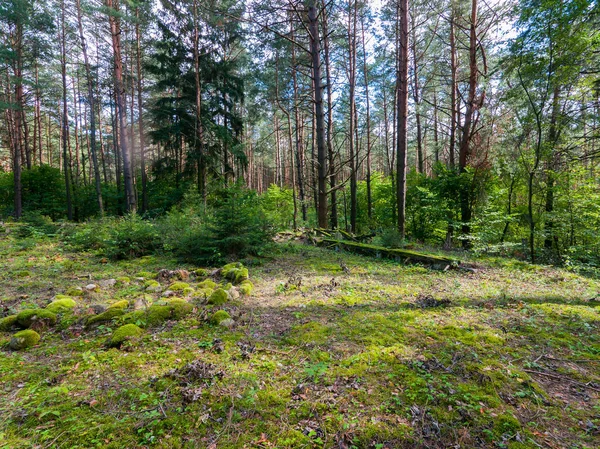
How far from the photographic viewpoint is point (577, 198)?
8.08m

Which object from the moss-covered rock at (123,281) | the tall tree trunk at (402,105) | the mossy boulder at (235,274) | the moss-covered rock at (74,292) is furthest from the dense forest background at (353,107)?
the moss-covered rock at (74,292)

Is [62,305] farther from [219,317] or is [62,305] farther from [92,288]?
[219,317]

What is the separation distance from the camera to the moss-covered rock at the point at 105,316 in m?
3.56

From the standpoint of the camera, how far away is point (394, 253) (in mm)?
7707

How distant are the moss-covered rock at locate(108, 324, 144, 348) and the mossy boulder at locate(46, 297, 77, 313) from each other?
1.36 meters

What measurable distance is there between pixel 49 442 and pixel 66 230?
11.2 metres

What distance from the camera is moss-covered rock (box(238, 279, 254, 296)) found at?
4.86 meters

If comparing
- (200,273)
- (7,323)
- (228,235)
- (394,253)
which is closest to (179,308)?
(7,323)

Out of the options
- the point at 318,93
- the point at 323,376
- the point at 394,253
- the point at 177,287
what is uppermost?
the point at 318,93

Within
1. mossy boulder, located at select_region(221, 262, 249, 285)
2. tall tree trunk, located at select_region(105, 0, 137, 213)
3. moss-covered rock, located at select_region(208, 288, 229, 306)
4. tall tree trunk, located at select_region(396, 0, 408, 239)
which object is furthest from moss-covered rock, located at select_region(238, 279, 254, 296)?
tall tree trunk, located at select_region(105, 0, 137, 213)

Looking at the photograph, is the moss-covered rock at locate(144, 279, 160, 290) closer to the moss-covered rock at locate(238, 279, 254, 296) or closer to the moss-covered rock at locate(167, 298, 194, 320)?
the moss-covered rock at locate(167, 298, 194, 320)

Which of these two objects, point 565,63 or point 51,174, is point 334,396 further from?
point 51,174

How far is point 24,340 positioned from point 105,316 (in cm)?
76

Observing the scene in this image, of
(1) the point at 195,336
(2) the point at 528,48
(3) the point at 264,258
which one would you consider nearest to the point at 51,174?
(3) the point at 264,258
